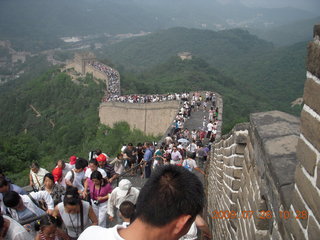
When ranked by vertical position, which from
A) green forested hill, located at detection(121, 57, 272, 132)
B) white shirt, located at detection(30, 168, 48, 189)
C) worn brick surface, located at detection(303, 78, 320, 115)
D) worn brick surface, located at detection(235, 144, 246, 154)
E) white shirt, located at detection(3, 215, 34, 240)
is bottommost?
green forested hill, located at detection(121, 57, 272, 132)

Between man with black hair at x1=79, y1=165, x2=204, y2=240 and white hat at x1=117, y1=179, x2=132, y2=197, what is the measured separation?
231cm

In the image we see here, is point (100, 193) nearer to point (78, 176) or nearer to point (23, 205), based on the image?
point (78, 176)

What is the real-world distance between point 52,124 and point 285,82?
179 ft

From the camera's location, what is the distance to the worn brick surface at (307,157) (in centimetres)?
154

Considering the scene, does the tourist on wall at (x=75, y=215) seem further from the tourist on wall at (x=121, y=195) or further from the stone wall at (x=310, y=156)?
the stone wall at (x=310, y=156)

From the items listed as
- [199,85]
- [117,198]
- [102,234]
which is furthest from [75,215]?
[199,85]

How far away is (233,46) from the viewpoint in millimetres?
135250

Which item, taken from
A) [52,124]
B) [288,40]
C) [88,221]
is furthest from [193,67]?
[288,40]

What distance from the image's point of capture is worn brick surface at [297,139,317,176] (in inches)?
60.7

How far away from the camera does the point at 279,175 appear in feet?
6.56

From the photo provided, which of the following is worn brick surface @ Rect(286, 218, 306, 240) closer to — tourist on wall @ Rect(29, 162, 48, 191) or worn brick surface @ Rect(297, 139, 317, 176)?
worn brick surface @ Rect(297, 139, 317, 176)

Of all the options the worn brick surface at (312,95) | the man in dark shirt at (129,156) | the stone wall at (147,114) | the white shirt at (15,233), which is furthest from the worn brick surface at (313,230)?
the stone wall at (147,114)

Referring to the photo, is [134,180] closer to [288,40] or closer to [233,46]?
[233,46]

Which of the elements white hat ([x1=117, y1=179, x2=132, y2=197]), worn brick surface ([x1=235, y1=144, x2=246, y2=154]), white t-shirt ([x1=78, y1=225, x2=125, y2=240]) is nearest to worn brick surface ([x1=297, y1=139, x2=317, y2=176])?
white t-shirt ([x1=78, y1=225, x2=125, y2=240])
